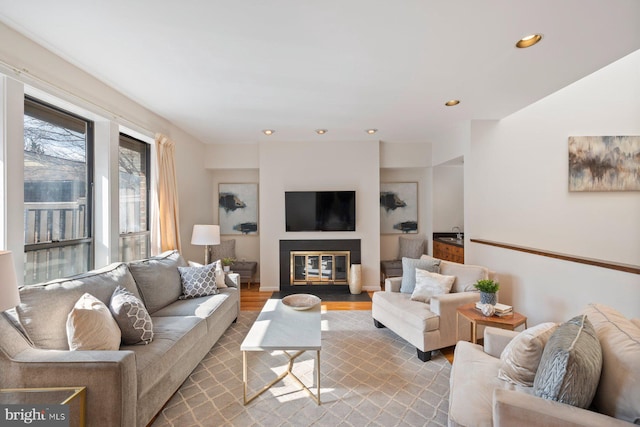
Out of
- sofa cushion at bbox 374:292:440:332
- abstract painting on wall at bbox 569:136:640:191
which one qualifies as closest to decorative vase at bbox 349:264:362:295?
sofa cushion at bbox 374:292:440:332

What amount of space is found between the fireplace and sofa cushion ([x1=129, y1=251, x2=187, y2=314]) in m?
2.11

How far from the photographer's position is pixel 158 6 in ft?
5.21

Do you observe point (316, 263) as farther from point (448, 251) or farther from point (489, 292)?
point (489, 292)

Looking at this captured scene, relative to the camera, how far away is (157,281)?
8.86 ft

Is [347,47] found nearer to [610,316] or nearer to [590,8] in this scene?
[590,8]

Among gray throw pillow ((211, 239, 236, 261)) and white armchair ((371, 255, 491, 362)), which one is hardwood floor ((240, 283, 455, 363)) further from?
Answer: white armchair ((371, 255, 491, 362))

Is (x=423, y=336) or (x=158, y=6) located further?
(x=423, y=336)

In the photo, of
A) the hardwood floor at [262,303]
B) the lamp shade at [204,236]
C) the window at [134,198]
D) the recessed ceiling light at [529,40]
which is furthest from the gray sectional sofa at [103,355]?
the recessed ceiling light at [529,40]

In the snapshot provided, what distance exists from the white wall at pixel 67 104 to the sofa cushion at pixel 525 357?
10.9 feet

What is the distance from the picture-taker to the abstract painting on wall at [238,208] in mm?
5359

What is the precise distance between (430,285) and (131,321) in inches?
111

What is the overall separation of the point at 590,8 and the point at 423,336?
2.70 meters

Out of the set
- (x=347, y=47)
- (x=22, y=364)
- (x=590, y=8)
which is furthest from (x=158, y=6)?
(x=590, y=8)

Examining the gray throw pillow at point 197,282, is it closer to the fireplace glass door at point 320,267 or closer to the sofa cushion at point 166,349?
the sofa cushion at point 166,349
